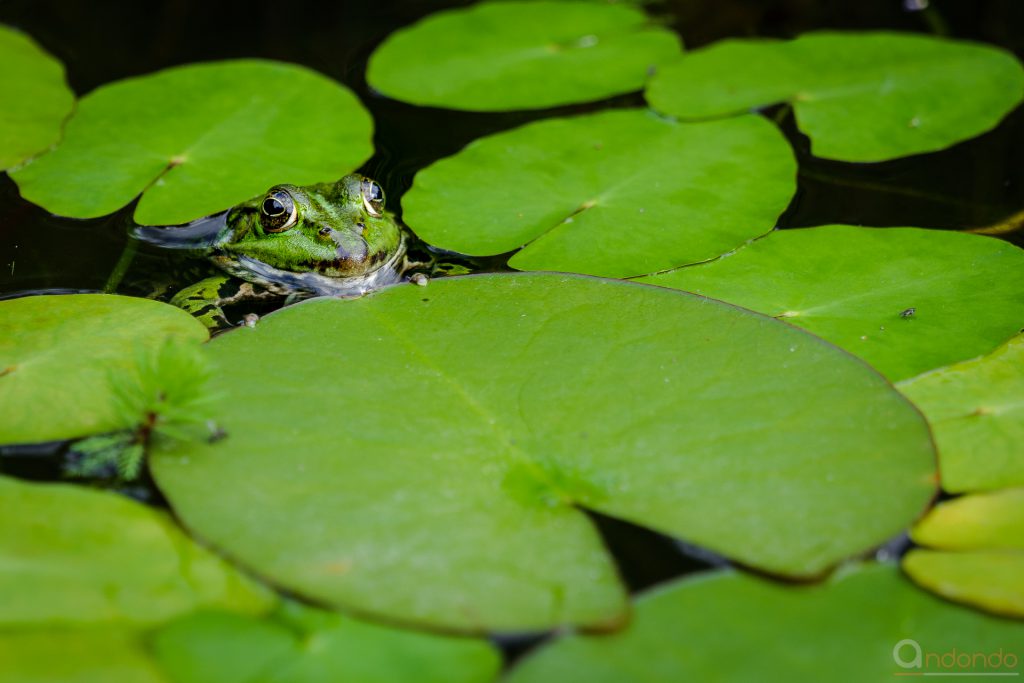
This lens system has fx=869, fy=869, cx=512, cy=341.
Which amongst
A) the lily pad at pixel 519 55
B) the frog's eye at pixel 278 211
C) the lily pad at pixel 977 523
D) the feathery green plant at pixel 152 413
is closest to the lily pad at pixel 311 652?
the feathery green plant at pixel 152 413

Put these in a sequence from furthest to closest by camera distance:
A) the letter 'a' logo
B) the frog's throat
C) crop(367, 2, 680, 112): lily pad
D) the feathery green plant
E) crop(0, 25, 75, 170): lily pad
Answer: crop(367, 2, 680, 112): lily pad < crop(0, 25, 75, 170): lily pad < the frog's throat < the feathery green plant < the letter 'a' logo

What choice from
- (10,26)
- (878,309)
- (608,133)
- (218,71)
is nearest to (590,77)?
(608,133)

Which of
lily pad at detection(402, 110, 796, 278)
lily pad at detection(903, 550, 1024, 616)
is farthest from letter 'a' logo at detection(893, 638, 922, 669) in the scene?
lily pad at detection(402, 110, 796, 278)

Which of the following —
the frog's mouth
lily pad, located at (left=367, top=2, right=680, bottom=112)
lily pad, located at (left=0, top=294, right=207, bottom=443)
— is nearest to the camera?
lily pad, located at (left=0, top=294, right=207, bottom=443)

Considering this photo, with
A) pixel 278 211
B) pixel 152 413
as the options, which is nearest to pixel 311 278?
pixel 278 211

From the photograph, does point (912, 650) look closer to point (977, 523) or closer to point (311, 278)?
point (977, 523)

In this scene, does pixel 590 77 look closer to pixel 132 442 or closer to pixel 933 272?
pixel 933 272

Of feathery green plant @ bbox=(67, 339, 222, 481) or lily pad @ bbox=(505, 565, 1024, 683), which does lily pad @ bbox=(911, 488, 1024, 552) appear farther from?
feathery green plant @ bbox=(67, 339, 222, 481)
